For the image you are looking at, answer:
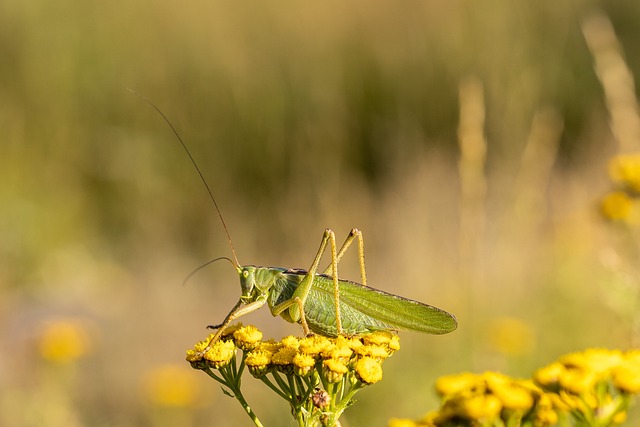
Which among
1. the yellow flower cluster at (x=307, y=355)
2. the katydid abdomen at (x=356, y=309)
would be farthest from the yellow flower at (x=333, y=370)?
the katydid abdomen at (x=356, y=309)

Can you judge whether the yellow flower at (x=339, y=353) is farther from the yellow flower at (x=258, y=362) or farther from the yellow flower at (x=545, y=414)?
the yellow flower at (x=545, y=414)

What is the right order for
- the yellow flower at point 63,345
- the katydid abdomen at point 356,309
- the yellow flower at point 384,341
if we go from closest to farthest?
1. the yellow flower at point 384,341
2. the katydid abdomen at point 356,309
3. the yellow flower at point 63,345

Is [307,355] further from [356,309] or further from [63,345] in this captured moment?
[63,345]

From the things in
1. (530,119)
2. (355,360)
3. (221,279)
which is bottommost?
(355,360)

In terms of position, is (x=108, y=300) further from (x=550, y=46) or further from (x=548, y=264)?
(x=550, y=46)

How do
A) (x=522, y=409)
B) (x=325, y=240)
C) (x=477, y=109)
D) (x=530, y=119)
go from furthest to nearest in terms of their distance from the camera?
1. (x=530, y=119)
2. (x=477, y=109)
3. (x=325, y=240)
4. (x=522, y=409)

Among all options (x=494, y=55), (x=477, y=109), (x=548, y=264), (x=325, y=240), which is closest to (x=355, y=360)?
(x=325, y=240)

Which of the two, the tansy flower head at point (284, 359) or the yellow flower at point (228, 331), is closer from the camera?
the tansy flower head at point (284, 359)

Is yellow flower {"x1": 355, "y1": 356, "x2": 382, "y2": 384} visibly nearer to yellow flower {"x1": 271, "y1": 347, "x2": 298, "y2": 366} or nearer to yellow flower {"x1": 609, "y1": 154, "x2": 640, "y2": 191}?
yellow flower {"x1": 271, "y1": 347, "x2": 298, "y2": 366}
